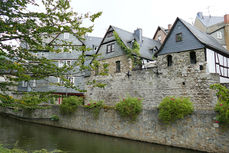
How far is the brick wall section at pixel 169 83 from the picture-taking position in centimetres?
1312

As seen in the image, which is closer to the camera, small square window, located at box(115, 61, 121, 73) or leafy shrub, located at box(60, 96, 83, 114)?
leafy shrub, located at box(60, 96, 83, 114)

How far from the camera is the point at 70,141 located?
1278 cm

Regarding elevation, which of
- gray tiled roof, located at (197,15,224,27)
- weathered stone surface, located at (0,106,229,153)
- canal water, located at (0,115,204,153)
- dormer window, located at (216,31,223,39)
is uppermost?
gray tiled roof, located at (197,15,224,27)

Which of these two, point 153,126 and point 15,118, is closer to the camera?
point 153,126

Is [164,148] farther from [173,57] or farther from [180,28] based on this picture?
[180,28]

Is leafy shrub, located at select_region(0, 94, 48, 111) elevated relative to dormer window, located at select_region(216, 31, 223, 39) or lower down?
lower down

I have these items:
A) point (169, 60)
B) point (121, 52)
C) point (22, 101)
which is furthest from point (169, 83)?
point (22, 101)

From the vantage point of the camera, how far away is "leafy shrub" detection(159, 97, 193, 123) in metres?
10.5

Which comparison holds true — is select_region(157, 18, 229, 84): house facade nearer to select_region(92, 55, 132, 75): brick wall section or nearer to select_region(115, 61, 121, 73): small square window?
select_region(92, 55, 132, 75): brick wall section

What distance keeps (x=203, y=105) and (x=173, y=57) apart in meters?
4.58

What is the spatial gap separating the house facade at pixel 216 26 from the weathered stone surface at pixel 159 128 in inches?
780

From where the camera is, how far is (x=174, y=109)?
1084 cm

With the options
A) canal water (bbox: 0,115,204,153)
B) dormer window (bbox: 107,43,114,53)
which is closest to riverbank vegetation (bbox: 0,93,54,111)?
canal water (bbox: 0,115,204,153)

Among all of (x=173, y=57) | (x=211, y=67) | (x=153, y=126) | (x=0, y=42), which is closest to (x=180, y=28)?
(x=173, y=57)
